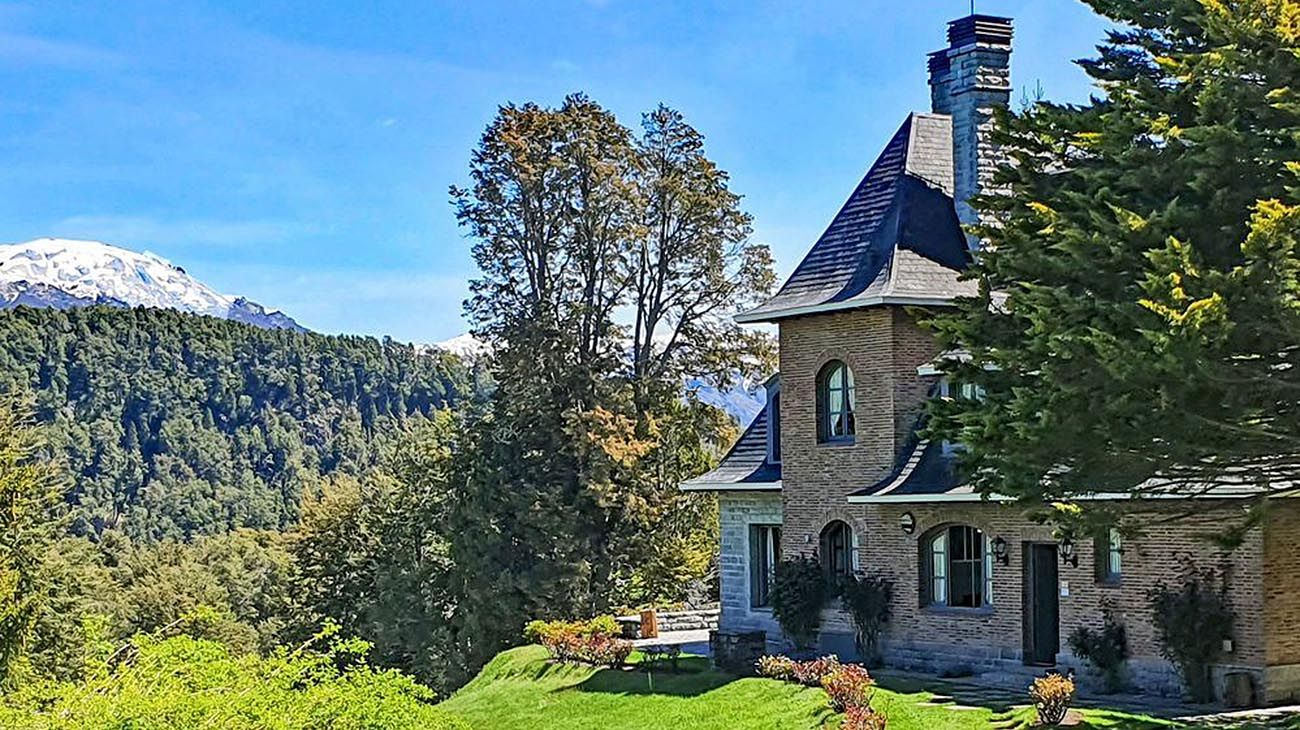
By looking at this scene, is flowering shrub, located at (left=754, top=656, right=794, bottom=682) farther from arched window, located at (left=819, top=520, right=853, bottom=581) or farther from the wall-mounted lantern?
arched window, located at (left=819, top=520, right=853, bottom=581)

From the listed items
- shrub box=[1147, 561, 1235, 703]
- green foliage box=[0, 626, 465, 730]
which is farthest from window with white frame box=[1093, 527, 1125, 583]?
green foliage box=[0, 626, 465, 730]

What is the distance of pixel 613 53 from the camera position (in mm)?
24938

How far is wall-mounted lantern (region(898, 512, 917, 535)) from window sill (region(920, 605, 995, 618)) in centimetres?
122

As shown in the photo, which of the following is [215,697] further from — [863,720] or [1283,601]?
[1283,601]

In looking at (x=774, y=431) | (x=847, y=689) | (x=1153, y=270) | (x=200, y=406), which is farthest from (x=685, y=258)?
(x=200, y=406)

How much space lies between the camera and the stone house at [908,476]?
2216cm

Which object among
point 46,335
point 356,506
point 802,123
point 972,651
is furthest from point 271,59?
point 46,335

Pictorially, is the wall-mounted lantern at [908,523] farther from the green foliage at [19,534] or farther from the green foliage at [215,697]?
the green foliage at [19,534]

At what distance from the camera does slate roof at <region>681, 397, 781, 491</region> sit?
→ 28.5 m

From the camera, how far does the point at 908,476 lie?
24.6 m

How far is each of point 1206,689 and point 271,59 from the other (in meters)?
16.0

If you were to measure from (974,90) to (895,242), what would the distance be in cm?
312

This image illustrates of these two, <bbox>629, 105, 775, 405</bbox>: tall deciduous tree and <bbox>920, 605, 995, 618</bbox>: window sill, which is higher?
<bbox>629, 105, 775, 405</bbox>: tall deciduous tree

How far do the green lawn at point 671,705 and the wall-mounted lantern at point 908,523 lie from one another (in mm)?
3471
